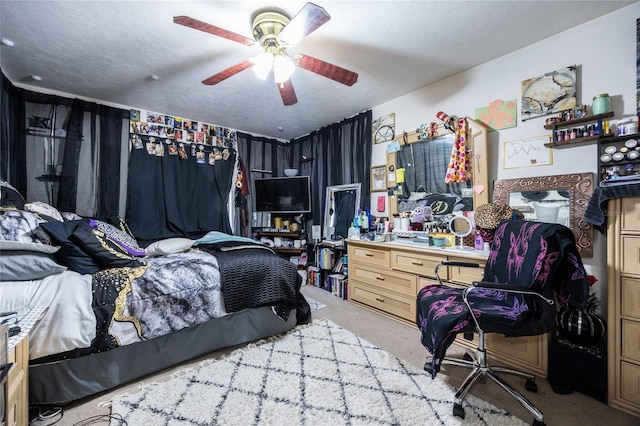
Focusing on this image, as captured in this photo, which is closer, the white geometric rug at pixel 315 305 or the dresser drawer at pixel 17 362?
the dresser drawer at pixel 17 362

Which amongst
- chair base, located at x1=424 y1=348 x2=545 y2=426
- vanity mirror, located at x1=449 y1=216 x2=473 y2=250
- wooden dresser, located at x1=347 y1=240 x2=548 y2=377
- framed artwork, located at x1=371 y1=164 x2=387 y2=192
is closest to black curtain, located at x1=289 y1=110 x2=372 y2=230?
framed artwork, located at x1=371 y1=164 x2=387 y2=192

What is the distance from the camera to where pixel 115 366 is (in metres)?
1.60

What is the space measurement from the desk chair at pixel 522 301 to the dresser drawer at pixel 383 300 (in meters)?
0.92

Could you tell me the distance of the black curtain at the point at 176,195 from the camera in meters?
3.30

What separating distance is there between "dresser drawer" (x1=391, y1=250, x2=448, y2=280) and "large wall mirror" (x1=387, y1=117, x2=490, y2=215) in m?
0.57

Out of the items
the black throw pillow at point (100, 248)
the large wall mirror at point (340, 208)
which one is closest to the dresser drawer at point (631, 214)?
the large wall mirror at point (340, 208)

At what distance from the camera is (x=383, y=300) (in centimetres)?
273

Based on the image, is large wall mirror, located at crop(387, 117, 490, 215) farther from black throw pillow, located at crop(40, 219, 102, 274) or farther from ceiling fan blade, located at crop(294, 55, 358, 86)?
black throw pillow, located at crop(40, 219, 102, 274)

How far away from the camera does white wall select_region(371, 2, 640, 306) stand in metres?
1.73

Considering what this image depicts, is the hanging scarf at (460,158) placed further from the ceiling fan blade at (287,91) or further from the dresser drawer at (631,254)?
the ceiling fan blade at (287,91)

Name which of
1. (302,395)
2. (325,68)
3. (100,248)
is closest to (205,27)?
(325,68)

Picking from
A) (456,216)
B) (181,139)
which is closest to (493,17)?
(456,216)

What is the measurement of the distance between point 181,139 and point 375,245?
2.96 meters

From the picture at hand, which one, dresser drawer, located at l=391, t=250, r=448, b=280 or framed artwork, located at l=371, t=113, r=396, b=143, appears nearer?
dresser drawer, located at l=391, t=250, r=448, b=280
